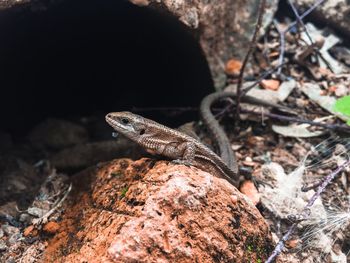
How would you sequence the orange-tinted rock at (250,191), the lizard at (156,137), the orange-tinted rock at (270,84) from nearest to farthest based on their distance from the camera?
the lizard at (156,137), the orange-tinted rock at (250,191), the orange-tinted rock at (270,84)

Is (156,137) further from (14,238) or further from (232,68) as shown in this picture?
(232,68)

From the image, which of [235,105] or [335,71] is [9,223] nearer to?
[235,105]

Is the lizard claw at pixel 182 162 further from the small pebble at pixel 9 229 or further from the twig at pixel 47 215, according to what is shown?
the small pebble at pixel 9 229

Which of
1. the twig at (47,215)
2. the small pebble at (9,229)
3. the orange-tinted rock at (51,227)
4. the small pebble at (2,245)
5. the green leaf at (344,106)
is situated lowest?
the small pebble at (2,245)

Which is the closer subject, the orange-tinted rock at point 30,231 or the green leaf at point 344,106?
the orange-tinted rock at point 30,231

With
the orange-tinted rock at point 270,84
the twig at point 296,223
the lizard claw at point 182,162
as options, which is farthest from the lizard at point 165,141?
the orange-tinted rock at point 270,84

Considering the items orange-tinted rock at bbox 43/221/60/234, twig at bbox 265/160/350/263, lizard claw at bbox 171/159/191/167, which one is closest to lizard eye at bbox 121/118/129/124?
lizard claw at bbox 171/159/191/167

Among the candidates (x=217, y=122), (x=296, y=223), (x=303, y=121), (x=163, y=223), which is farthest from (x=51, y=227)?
(x=303, y=121)
